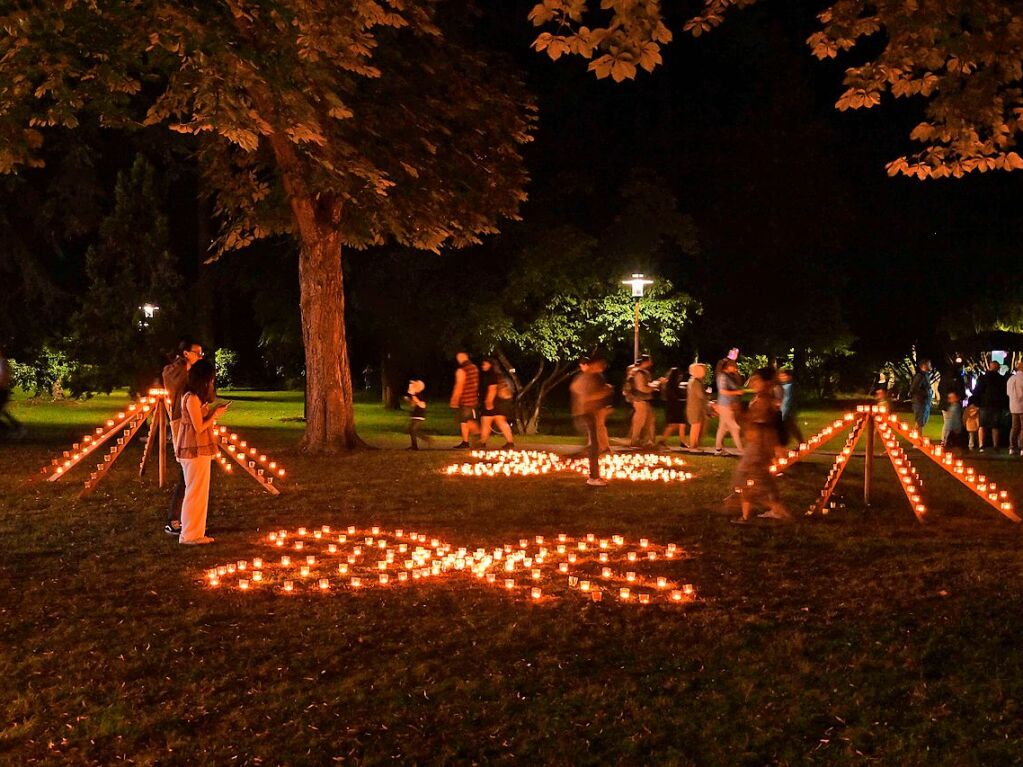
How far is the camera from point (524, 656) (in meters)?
6.58

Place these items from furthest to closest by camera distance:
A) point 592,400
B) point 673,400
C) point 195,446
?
point 673,400
point 592,400
point 195,446

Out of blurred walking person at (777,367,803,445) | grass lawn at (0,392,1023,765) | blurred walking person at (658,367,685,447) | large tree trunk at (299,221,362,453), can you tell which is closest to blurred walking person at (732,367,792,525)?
grass lawn at (0,392,1023,765)

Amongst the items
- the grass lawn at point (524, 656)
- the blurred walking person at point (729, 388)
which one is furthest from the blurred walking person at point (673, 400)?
the grass lawn at point (524, 656)

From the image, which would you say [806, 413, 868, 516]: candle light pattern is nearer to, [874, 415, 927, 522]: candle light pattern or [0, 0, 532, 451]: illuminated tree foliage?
[874, 415, 927, 522]: candle light pattern

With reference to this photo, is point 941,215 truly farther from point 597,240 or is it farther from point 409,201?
point 409,201

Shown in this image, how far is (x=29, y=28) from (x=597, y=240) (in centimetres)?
1462

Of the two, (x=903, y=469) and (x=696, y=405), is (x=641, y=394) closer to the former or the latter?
(x=696, y=405)

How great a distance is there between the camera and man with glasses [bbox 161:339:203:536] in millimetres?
10719

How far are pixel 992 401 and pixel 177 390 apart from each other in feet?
50.9

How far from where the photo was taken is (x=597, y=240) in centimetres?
2572

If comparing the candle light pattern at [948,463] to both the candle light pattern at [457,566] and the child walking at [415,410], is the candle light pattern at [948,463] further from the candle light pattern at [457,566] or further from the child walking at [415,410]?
the child walking at [415,410]

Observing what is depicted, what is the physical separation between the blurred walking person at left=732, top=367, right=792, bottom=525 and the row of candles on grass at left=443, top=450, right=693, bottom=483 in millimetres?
3754

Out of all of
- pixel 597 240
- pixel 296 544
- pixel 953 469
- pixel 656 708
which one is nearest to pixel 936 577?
pixel 953 469

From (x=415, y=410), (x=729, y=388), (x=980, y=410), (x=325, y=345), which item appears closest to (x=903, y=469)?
(x=729, y=388)
